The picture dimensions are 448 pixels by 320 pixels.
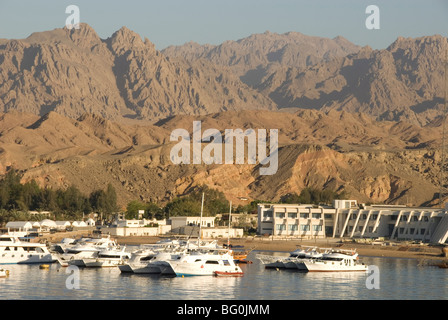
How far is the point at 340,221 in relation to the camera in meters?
150

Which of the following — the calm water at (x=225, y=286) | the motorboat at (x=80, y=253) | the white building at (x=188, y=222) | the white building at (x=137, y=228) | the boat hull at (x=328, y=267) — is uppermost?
the white building at (x=188, y=222)

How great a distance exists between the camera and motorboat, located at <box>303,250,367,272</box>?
97250 mm

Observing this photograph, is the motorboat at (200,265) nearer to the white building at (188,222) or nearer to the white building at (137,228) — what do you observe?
the white building at (137,228)

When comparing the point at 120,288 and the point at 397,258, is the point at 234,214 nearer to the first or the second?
the point at 397,258

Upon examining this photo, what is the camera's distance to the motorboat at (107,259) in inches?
3841

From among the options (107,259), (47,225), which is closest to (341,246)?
(107,259)

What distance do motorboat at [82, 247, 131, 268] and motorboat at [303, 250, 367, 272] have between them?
19.6 m

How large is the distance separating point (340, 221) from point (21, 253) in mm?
64233

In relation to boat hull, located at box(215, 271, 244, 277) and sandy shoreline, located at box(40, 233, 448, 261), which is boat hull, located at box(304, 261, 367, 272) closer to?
boat hull, located at box(215, 271, 244, 277)

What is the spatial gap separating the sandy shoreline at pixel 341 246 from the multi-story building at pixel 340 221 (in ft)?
27.3

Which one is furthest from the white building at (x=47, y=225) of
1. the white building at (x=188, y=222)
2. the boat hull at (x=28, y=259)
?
the boat hull at (x=28, y=259)

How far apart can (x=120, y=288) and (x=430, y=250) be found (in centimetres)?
5805

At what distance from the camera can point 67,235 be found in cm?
14575
